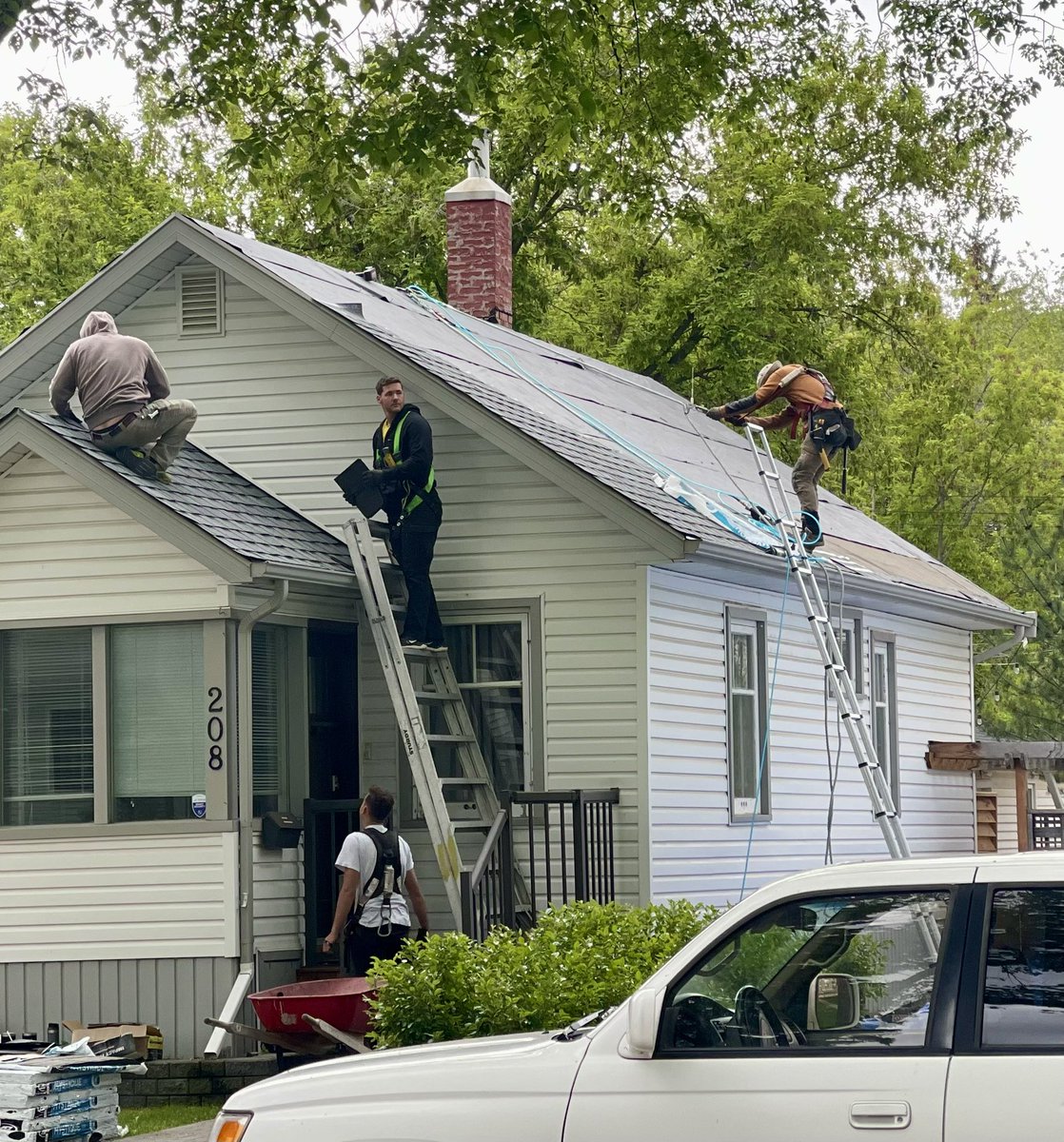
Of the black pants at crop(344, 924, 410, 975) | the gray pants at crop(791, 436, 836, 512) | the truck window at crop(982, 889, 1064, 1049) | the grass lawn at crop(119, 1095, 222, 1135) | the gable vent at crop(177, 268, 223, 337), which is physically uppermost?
the gable vent at crop(177, 268, 223, 337)

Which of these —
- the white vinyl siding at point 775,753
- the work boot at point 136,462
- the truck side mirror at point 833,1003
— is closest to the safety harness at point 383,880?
the white vinyl siding at point 775,753

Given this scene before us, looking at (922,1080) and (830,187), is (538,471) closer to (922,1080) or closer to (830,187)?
(922,1080)

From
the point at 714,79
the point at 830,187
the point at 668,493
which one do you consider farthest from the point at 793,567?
the point at 830,187

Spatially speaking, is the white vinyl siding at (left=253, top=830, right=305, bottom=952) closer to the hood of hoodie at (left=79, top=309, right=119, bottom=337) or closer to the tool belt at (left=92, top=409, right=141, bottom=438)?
the tool belt at (left=92, top=409, right=141, bottom=438)

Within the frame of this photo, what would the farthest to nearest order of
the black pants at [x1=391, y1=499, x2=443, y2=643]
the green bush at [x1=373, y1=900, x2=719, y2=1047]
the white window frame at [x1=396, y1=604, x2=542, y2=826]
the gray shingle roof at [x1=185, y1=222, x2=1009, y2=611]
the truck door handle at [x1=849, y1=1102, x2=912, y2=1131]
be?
the gray shingle roof at [x1=185, y1=222, x2=1009, y2=611] → the white window frame at [x1=396, y1=604, x2=542, y2=826] → the black pants at [x1=391, y1=499, x2=443, y2=643] → the green bush at [x1=373, y1=900, x2=719, y2=1047] → the truck door handle at [x1=849, y1=1102, x2=912, y2=1131]

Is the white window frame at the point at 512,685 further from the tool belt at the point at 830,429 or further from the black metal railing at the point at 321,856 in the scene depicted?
the tool belt at the point at 830,429

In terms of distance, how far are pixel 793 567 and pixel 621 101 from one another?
4.07 meters

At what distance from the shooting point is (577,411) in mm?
18016

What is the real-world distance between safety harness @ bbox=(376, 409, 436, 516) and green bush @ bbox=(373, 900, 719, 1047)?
5.23 metres

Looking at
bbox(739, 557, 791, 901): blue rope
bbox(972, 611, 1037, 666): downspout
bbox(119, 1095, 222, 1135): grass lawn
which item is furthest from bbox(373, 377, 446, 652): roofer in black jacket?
bbox(972, 611, 1037, 666): downspout

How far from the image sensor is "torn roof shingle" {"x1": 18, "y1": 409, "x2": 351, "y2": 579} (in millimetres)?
13945

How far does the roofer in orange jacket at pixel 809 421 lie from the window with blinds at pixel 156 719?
5.04 m

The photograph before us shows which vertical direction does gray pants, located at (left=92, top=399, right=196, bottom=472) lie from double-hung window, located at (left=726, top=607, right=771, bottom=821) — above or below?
above

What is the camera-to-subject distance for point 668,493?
16094 mm
